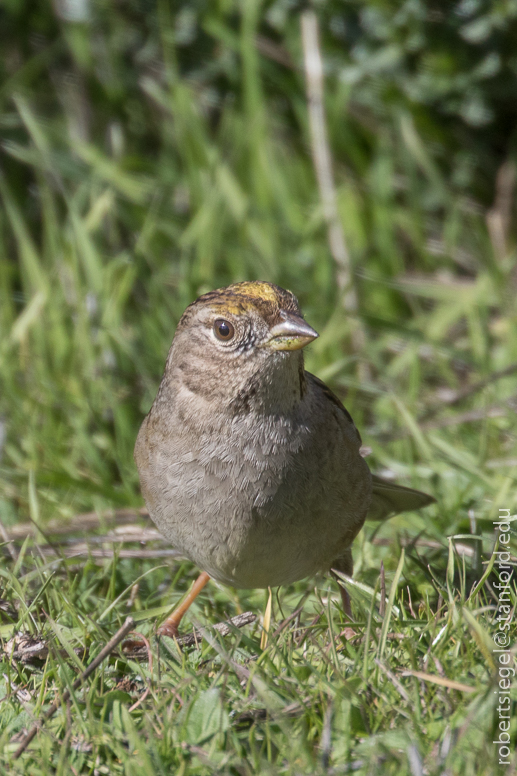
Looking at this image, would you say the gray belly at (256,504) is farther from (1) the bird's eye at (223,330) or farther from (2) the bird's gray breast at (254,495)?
(1) the bird's eye at (223,330)

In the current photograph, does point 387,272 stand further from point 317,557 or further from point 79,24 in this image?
point 317,557

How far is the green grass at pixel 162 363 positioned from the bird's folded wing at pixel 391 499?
189 millimetres

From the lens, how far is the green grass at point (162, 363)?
2.65 meters

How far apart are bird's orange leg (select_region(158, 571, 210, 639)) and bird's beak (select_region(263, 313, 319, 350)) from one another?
1152 millimetres

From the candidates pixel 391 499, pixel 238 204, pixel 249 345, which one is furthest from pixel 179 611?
pixel 238 204

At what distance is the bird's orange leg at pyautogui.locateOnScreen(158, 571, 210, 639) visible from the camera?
346cm

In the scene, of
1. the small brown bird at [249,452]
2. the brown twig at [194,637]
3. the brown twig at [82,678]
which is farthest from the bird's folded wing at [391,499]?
the brown twig at [82,678]

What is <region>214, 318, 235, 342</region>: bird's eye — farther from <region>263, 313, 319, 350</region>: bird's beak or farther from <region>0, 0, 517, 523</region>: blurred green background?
<region>0, 0, 517, 523</region>: blurred green background

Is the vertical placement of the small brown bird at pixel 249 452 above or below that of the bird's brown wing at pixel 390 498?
above

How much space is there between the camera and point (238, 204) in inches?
239

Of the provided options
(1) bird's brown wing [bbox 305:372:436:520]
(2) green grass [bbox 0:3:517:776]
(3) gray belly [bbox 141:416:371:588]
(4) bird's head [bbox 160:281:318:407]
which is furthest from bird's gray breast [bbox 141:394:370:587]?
(1) bird's brown wing [bbox 305:372:436:520]

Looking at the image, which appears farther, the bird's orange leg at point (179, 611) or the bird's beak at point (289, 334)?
the bird's orange leg at point (179, 611)

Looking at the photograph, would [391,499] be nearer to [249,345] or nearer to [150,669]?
[249,345]

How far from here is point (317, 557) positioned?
11.3 ft
